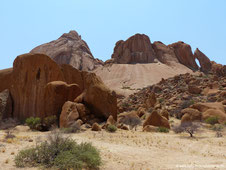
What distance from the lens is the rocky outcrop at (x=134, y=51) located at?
3334 inches

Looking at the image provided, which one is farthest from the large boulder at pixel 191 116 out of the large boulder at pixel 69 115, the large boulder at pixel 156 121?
the large boulder at pixel 69 115

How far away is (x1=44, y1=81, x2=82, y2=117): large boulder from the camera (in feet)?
68.2

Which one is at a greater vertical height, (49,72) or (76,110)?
(49,72)

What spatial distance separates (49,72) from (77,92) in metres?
4.32

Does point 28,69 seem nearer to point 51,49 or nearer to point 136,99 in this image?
point 136,99

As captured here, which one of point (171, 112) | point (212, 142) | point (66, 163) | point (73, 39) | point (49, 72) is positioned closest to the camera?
point (66, 163)

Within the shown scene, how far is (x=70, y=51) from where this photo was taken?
277 ft

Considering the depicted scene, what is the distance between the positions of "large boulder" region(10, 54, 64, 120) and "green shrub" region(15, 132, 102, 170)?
15520 mm

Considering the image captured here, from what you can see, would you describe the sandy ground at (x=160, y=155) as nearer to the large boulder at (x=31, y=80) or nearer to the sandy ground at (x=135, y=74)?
the large boulder at (x=31, y=80)

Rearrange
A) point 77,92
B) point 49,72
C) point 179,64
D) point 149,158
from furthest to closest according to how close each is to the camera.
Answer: point 179,64
point 49,72
point 77,92
point 149,158

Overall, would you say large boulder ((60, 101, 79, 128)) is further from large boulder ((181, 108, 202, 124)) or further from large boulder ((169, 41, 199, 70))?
large boulder ((169, 41, 199, 70))

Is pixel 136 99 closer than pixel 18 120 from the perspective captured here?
No

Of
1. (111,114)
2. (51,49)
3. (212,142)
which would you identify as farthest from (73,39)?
(212,142)

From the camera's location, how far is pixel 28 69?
969 inches
